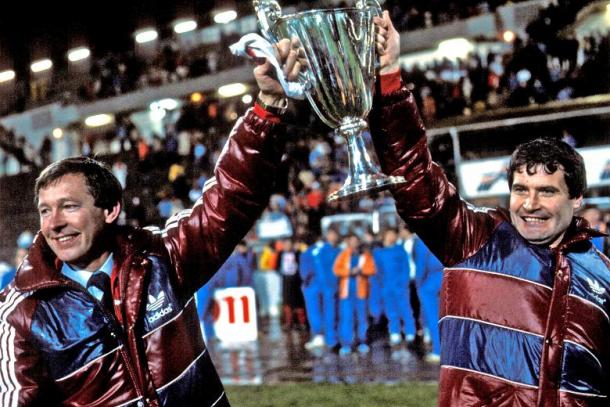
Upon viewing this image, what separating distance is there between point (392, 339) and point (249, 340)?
8.03ft

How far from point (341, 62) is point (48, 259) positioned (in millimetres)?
Result: 1134

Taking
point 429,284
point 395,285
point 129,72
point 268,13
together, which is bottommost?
point 395,285

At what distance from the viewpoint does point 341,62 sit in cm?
239

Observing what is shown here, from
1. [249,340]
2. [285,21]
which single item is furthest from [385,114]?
[249,340]

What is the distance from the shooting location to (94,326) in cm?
244

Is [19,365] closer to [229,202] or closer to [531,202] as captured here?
[229,202]

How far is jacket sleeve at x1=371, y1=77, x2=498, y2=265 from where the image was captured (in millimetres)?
2574

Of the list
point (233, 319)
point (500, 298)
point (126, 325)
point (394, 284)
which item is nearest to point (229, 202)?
point (126, 325)

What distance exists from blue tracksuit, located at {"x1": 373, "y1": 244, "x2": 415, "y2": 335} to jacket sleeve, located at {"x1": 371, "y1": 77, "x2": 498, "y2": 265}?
7.79m

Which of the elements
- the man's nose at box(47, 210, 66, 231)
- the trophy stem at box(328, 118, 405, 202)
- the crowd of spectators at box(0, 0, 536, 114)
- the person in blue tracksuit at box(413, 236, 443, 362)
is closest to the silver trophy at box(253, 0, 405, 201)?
the trophy stem at box(328, 118, 405, 202)

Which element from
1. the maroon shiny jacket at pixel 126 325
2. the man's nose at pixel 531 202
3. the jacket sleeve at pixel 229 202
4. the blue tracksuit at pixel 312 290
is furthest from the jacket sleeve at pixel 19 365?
the blue tracksuit at pixel 312 290

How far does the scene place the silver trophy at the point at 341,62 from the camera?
235cm

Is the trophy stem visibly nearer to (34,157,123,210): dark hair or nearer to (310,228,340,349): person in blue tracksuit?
(34,157,123,210): dark hair

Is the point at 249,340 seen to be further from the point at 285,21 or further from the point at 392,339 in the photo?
the point at 285,21
